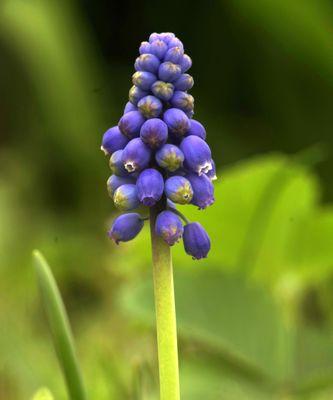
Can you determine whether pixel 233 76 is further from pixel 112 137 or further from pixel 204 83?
pixel 112 137

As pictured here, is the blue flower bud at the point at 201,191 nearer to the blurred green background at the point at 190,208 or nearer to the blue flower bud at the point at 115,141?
the blue flower bud at the point at 115,141

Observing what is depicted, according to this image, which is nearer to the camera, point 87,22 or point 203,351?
point 203,351

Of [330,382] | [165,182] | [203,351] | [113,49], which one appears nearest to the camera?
[165,182]

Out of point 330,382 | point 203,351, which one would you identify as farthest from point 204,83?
point 330,382

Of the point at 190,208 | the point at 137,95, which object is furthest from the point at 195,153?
the point at 190,208

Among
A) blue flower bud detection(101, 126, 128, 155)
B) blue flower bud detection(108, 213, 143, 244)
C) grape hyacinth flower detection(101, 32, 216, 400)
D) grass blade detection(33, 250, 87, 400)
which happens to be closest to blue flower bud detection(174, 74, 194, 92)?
grape hyacinth flower detection(101, 32, 216, 400)

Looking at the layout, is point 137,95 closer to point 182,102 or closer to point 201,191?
point 182,102

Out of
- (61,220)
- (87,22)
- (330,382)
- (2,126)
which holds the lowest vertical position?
(330,382)
